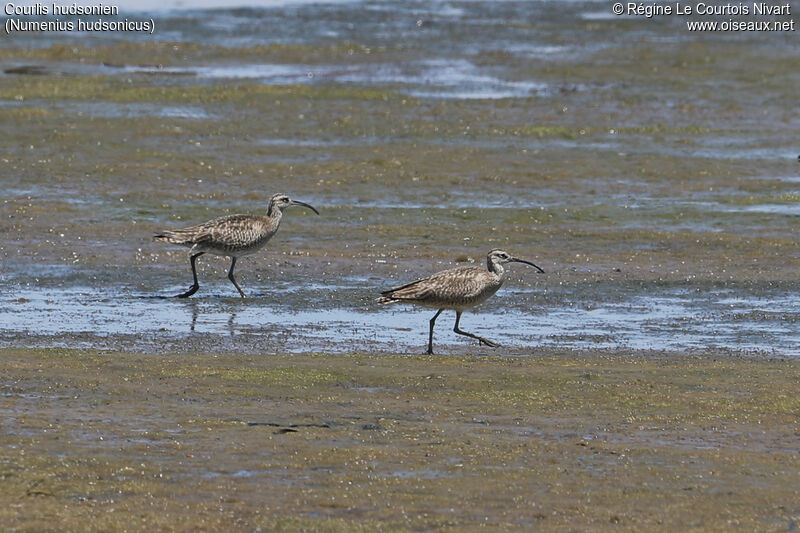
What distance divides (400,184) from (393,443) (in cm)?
1230

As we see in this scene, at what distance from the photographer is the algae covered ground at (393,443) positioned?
788 cm

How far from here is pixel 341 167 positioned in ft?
72.8

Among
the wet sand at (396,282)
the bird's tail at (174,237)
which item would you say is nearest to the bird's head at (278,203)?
the wet sand at (396,282)

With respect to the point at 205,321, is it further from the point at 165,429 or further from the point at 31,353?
the point at 165,429

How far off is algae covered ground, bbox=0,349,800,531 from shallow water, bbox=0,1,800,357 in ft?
4.99

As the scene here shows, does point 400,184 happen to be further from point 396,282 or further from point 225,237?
point 225,237

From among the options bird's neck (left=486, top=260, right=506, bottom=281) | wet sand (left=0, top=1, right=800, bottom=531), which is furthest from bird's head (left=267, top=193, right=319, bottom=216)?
bird's neck (left=486, top=260, right=506, bottom=281)

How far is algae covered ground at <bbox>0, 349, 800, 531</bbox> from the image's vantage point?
7879 millimetres

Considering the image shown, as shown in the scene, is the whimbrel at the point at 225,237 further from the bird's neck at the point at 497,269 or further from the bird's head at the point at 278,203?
the bird's neck at the point at 497,269

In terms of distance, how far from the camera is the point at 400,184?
69.6 ft

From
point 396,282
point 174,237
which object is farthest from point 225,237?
point 396,282

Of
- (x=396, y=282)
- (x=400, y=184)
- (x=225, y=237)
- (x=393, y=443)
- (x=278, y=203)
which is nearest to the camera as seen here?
(x=393, y=443)

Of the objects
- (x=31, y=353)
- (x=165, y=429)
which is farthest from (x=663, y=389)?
(x=31, y=353)

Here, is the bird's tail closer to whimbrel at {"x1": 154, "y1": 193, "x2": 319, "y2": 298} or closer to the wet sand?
whimbrel at {"x1": 154, "y1": 193, "x2": 319, "y2": 298}
